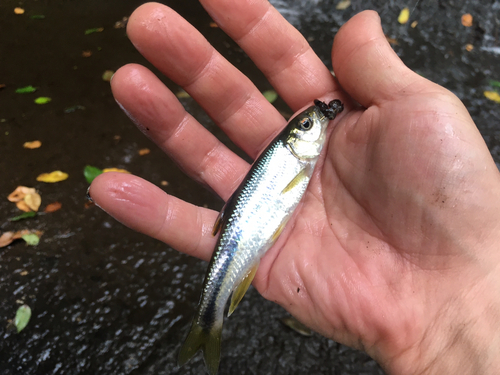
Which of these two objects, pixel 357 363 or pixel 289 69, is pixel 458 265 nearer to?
pixel 357 363

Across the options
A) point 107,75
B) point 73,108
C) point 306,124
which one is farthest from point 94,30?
point 306,124

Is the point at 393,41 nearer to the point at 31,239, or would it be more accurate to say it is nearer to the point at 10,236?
the point at 31,239

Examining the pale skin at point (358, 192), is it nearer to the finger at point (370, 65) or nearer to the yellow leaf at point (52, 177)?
the finger at point (370, 65)

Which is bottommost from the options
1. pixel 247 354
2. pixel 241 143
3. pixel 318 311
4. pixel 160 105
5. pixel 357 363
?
pixel 247 354

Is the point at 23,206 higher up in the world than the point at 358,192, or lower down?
lower down

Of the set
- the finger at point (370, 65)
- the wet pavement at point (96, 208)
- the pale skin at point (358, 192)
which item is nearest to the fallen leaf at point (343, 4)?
the wet pavement at point (96, 208)

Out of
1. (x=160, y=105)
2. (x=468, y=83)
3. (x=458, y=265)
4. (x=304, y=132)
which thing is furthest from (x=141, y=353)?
(x=468, y=83)

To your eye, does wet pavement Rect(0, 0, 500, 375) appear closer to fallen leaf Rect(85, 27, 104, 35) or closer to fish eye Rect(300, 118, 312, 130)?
fallen leaf Rect(85, 27, 104, 35)
